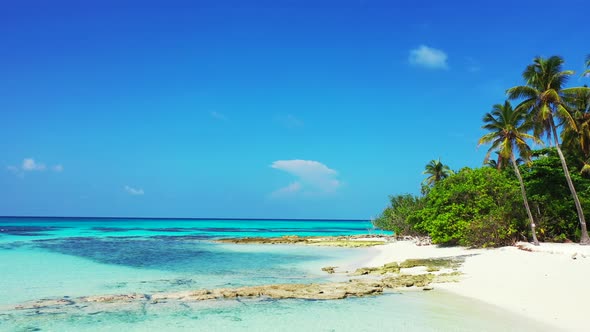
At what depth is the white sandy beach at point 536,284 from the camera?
34.1 ft

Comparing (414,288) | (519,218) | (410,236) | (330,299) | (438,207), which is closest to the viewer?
(330,299)

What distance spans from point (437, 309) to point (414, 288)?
3158mm

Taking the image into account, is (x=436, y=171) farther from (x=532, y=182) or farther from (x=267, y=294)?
(x=267, y=294)

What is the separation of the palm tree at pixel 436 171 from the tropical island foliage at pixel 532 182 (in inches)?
971

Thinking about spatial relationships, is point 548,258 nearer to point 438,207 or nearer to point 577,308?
point 577,308

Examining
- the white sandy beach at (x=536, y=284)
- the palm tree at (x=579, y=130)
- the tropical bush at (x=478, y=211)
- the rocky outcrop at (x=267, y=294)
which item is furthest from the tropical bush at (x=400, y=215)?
the rocky outcrop at (x=267, y=294)

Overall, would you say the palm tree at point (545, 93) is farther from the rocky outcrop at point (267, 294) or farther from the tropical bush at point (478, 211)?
the rocky outcrop at point (267, 294)

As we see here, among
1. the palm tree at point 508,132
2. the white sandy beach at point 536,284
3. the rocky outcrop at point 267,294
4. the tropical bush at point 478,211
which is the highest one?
the palm tree at point 508,132

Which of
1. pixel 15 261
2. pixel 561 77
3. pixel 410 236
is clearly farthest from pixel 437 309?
pixel 410 236

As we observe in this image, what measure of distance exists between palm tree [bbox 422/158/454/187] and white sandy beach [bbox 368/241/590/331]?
3219 cm

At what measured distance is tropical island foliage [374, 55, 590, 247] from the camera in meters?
23.4

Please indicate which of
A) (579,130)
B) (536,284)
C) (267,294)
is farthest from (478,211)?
(267,294)

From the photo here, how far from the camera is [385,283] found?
15047 mm

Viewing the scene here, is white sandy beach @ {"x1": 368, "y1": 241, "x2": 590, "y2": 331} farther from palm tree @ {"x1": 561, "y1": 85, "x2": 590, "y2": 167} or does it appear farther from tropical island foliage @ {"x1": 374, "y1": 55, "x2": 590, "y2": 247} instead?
palm tree @ {"x1": 561, "y1": 85, "x2": 590, "y2": 167}
